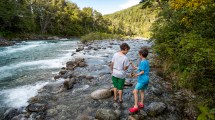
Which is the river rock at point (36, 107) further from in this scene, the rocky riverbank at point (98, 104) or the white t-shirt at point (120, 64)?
the white t-shirt at point (120, 64)

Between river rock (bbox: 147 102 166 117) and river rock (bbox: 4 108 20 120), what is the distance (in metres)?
4.78

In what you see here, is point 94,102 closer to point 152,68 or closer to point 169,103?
point 169,103

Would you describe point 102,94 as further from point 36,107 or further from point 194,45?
point 194,45

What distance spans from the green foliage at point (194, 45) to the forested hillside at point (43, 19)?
130ft

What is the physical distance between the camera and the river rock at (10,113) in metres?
6.79

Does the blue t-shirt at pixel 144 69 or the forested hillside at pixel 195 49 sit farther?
the blue t-shirt at pixel 144 69

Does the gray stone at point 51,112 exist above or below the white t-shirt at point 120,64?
below

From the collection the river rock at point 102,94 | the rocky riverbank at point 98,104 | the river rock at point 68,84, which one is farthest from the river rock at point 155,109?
the river rock at point 68,84

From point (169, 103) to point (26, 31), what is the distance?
5415 cm

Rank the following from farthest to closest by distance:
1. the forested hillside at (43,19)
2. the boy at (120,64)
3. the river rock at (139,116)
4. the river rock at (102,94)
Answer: the forested hillside at (43,19) → the river rock at (102,94) → the boy at (120,64) → the river rock at (139,116)

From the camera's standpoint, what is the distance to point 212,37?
734cm

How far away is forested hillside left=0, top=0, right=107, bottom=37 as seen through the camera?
44.9m

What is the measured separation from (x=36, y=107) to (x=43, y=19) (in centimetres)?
7093

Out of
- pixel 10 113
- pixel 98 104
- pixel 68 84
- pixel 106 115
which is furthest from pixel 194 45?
pixel 10 113
